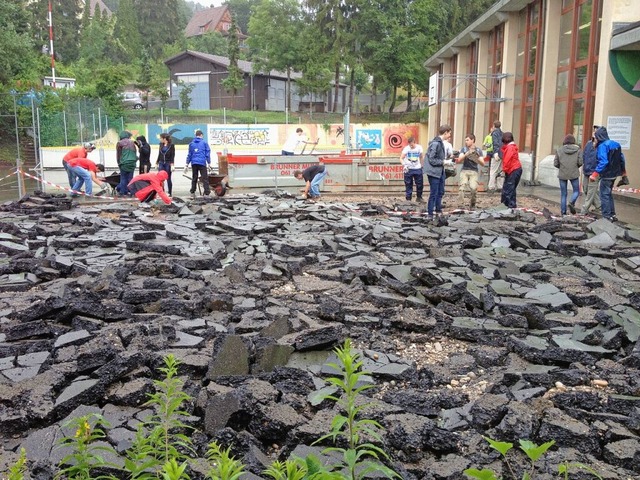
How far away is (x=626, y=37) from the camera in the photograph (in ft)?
49.9

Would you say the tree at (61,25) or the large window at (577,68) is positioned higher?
the tree at (61,25)

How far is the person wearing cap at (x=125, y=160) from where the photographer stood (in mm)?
18875

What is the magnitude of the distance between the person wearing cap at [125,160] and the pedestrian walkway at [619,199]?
11907 millimetres

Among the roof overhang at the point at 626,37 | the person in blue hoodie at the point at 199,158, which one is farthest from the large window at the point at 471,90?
the person in blue hoodie at the point at 199,158

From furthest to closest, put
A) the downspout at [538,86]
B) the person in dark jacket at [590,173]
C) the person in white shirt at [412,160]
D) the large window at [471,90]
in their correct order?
the large window at [471,90] → the downspout at [538,86] → the person in white shirt at [412,160] → the person in dark jacket at [590,173]

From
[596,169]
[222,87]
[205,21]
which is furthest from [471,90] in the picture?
[205,21]

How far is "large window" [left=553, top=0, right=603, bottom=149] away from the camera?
19.3 metres

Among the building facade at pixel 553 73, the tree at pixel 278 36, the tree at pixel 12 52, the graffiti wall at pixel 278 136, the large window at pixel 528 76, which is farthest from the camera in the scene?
the tree at pixel 278 36

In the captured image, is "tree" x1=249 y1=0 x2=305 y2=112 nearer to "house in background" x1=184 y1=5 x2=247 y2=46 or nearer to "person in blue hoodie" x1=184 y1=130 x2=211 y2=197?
"person in blue hoodie" x1=184 y1=130 x2=211 y2=197

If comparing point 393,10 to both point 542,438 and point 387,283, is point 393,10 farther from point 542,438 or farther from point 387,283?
point 542,438

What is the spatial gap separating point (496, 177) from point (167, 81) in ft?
159

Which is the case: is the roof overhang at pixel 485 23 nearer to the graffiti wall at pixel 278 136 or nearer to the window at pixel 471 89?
the window at pixel 471 89

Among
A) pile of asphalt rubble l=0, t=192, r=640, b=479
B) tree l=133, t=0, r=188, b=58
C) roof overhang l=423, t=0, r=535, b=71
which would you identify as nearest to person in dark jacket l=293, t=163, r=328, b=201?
pile of asphalt rubble l=0, t=192, r=640, b=479

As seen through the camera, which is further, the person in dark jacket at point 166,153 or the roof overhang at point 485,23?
the roof overhang at point 485,23
